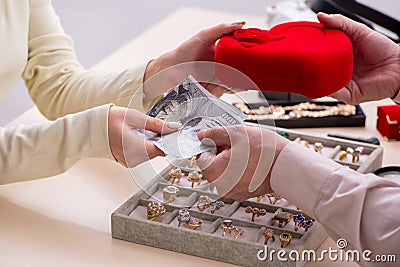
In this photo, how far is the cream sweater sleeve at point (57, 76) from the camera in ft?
4.84

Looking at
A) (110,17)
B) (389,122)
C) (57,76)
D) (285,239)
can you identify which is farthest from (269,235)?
(110,17)

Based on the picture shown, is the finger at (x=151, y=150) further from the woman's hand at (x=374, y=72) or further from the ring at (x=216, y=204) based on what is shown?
the woman's hand at (x=374, y=72)

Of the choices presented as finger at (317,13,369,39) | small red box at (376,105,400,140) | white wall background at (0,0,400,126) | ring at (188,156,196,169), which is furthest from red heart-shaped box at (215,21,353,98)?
white wall background at (0,0,400,126)

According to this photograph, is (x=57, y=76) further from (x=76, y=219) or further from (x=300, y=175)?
(x=300, y=175)

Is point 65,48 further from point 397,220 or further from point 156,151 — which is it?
point 397,220

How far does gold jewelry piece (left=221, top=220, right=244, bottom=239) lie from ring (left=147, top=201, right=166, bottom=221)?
100 mm

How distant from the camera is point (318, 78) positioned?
3.83ft

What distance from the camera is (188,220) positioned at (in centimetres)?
116

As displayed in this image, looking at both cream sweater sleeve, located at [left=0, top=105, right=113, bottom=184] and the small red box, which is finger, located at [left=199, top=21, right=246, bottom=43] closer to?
cream sweater sleeve, located at [left=0, top=105, right=113, bottom=184]

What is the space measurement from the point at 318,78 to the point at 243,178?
0.64 feet

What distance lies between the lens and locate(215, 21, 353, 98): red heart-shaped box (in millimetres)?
1161

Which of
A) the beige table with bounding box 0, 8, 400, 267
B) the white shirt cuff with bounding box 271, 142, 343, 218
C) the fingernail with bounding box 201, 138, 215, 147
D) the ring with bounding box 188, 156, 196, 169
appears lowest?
the beige table with bounding box 0, 8, 400, 267

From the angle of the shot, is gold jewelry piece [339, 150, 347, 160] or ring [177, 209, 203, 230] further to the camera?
gold jewelry piece [339, 150, 347, 160]

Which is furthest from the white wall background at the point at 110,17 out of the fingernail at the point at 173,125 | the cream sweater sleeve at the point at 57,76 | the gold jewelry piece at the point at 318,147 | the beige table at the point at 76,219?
the fingernail at the point at 173,125
